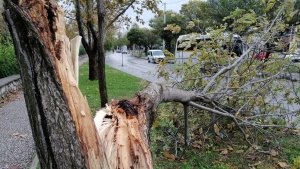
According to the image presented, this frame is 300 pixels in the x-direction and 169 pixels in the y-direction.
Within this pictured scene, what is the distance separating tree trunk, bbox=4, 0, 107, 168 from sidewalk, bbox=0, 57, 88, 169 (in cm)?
243

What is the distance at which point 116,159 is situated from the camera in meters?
1.36

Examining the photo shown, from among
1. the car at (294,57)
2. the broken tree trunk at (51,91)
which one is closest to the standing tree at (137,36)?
the car at (294,57)

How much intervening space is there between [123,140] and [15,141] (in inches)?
132

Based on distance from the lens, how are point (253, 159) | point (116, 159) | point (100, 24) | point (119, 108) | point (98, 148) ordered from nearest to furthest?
point (98, 148) → point (116, 159) → point (119, 108) → point (253, 159) → point (100, 24)

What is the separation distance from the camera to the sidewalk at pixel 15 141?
338cm

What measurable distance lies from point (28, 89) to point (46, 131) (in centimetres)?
19

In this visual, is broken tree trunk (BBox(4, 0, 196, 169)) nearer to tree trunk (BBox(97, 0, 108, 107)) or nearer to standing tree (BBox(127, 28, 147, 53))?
tree trunk (BBox(97, 0, 108, 107))

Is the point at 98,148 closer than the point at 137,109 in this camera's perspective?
Yes

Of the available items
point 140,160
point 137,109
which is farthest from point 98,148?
point 137,109

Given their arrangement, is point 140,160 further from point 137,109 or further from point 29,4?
point 29,4

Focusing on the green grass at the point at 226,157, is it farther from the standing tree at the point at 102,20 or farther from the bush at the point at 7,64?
the bush at the point at 7,64

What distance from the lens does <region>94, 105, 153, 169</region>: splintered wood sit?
4.50ft

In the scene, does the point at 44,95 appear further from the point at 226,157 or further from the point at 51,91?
the point at 226,157

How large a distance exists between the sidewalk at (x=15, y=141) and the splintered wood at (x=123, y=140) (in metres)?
2.14
